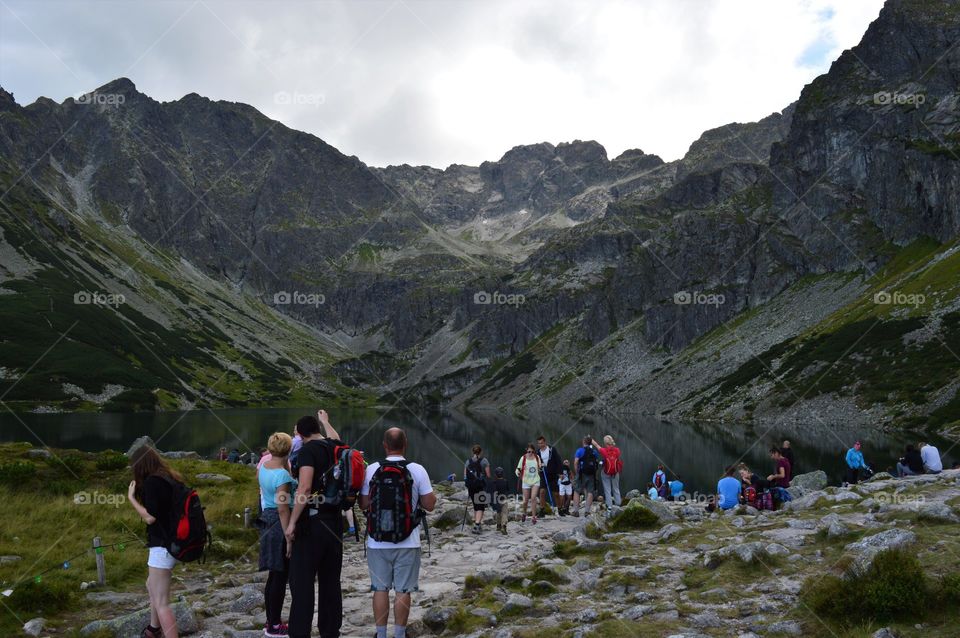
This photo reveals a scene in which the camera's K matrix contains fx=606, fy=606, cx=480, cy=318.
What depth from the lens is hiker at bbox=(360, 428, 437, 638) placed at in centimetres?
995

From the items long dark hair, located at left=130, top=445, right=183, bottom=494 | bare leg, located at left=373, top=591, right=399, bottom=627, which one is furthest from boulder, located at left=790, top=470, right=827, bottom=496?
long dark hair, located at left=130, top=445, right=183, bottom=494

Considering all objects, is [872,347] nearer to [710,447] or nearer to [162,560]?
[710,447]

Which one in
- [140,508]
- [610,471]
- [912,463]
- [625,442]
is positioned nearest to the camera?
[140,508]

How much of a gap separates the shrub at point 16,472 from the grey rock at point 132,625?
16942 millimetres

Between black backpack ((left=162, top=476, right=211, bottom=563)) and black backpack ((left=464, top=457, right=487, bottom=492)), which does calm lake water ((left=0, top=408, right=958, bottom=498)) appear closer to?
black backpack ((left=464, top=457, right=487, bottom=492))

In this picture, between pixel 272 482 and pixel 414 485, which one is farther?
pixel 272 482

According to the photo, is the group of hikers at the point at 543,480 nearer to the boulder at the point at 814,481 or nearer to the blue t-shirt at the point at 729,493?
the blue t-shirt at the point at 729,493

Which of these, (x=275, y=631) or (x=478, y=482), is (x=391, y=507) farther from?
→ (x=478, y=482)

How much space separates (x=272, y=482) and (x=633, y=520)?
514 inches

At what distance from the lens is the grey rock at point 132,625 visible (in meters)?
11.3

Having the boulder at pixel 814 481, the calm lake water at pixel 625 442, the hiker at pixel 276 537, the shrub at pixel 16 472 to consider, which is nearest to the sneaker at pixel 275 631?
the hiker at pixel 276 537

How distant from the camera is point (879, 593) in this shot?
325 inches

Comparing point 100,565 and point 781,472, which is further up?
point 100,565

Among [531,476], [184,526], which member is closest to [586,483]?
[531,476]
